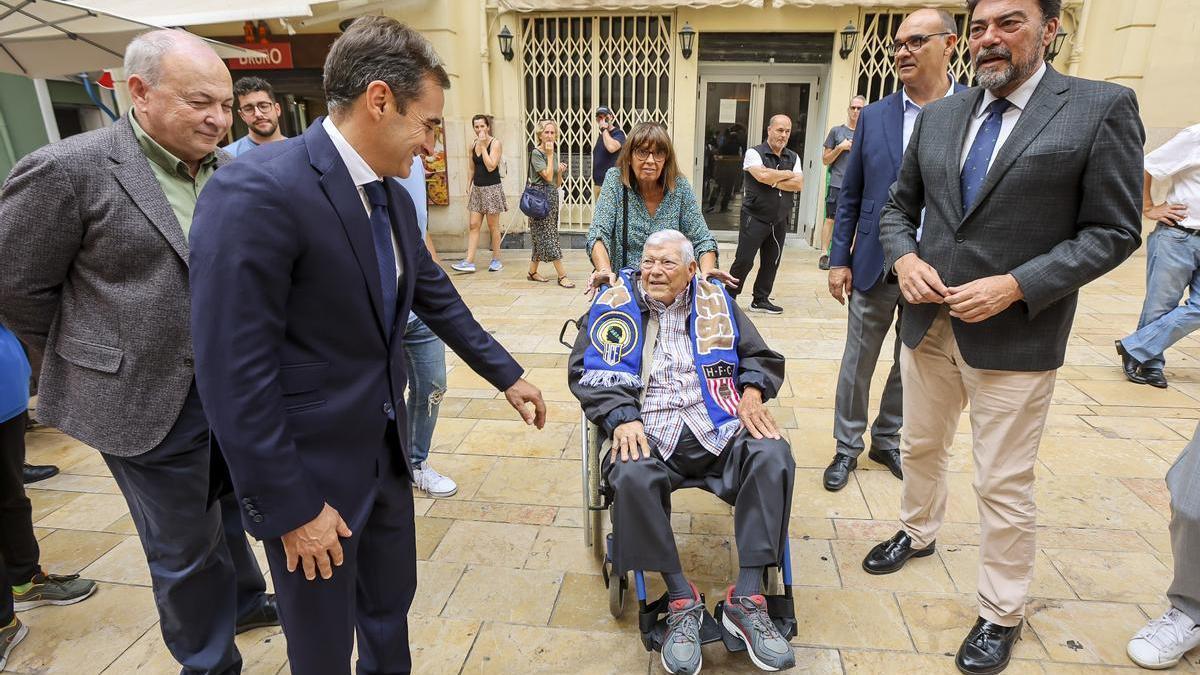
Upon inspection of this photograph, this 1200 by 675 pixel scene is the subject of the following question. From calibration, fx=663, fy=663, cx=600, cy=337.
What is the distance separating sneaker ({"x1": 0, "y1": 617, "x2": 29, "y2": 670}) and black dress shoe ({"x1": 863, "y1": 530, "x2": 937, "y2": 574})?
3.04 meters

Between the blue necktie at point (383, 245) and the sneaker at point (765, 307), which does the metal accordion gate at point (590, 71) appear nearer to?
the sneaker at point (765, 307)

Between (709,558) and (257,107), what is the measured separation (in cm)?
274

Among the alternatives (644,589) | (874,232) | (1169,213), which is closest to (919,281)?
(874,232)

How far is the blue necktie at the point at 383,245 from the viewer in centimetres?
155

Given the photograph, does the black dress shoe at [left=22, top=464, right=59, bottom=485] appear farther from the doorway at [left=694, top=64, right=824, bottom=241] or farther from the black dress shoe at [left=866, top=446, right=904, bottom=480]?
the doorway at [left=694, top=64, right=824, bottom=241]

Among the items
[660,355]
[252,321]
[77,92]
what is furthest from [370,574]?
[77,92]

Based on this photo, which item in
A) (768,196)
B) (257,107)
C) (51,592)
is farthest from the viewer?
(768,196)

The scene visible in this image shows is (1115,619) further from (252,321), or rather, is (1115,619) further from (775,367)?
(252,321)

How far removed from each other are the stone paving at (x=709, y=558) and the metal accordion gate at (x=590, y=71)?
583 cm

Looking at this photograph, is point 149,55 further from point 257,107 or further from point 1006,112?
point 1006,112

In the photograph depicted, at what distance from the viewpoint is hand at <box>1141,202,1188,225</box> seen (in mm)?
4137

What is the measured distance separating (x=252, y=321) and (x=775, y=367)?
73.4 inches

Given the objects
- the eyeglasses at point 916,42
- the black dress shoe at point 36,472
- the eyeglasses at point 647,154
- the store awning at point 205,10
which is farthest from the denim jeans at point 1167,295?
the store awning at point 205,10

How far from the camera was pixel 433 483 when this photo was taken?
322 cm
